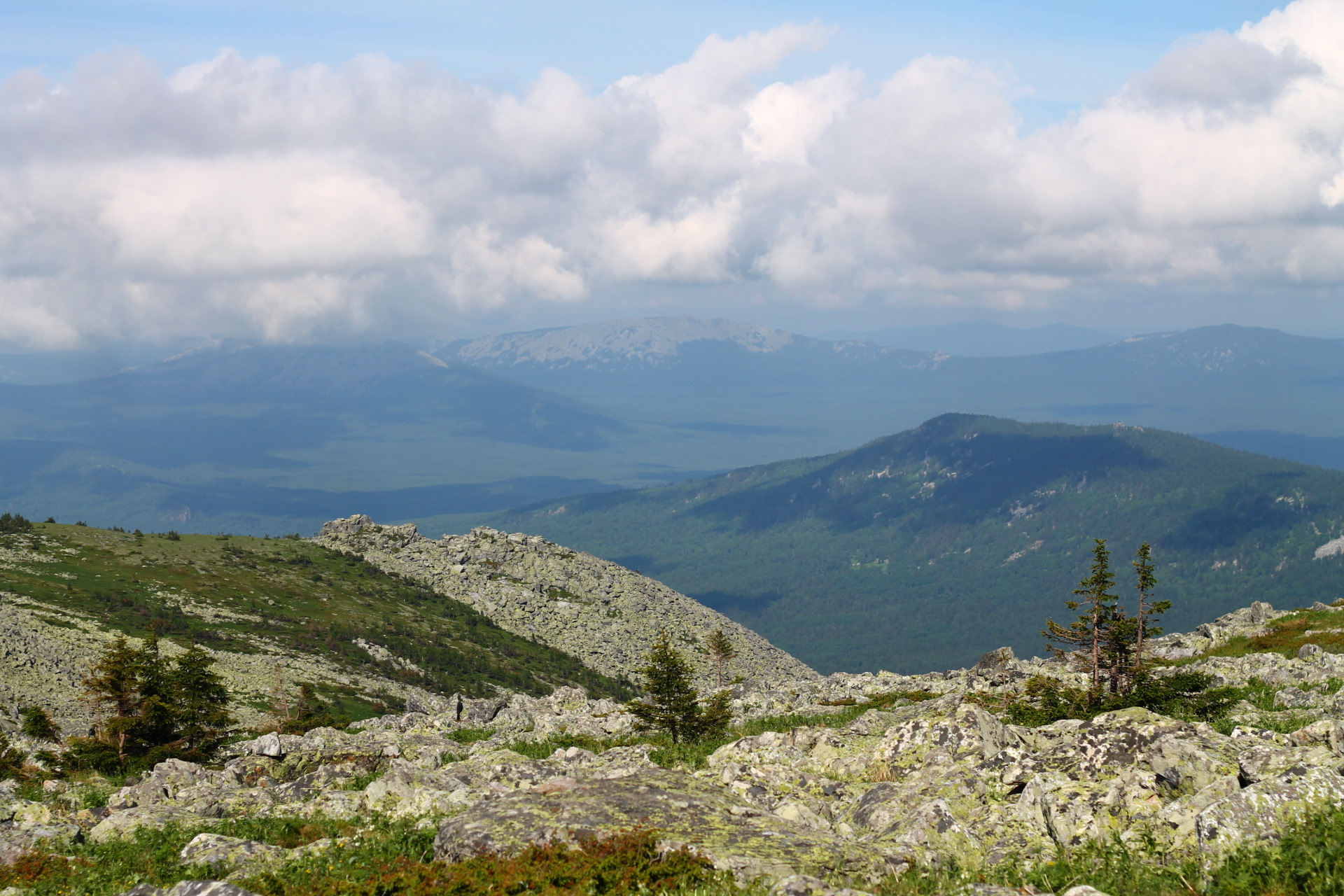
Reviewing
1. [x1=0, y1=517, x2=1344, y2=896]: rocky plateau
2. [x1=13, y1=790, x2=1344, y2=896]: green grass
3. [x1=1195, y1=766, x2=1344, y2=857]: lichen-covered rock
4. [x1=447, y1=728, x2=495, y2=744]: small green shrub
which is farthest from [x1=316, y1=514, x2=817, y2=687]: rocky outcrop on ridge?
[x1=1195, y1=766, x2=1344, y2=857]: lichen-covered rock

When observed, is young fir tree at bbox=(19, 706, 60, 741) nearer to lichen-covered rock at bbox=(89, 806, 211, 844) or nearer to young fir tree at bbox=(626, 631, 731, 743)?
lichen-covered rock at bbox=(89, 806, 211, 844)

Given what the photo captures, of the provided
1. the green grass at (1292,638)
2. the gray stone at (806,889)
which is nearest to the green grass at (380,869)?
the gray stone at (806,889)

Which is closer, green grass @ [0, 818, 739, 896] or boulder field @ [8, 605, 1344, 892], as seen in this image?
green grass @ [0, 818, 739, 896]

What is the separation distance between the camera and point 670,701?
4334cm

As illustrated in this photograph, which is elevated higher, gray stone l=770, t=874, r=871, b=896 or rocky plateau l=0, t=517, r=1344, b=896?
gray stone l=770, t=874, r=871, b=896

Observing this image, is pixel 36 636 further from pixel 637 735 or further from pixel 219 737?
pixel 637 735

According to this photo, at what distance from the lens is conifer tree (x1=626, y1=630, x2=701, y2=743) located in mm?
41562

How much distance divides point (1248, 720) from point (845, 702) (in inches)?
1236

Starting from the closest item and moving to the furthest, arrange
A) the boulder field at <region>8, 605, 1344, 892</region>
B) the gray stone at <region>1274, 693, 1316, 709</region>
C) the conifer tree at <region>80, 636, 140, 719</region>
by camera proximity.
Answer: the boulder field at <region>8, 605, 1344, 892</region> < the gray stone at <region>1274, 693, 1316, 709</region> < the conifer tree at <region>80, 636, 140, 719</region>

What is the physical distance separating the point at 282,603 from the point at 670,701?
108 metres

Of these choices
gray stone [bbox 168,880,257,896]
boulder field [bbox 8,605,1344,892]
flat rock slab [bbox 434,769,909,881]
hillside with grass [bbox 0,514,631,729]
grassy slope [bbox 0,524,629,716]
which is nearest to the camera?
gray stone [bbox 168,880,257,896]

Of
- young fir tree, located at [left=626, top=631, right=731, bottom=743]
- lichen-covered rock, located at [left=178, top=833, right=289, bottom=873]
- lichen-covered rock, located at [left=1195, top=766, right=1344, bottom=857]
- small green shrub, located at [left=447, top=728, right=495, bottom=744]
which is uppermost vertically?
lichen-covered rock, located at [left=1195, top=766, right=1344, bottom=857]

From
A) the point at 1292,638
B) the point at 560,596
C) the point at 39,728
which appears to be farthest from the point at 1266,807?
the point at 560,596

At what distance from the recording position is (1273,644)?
63.1m
